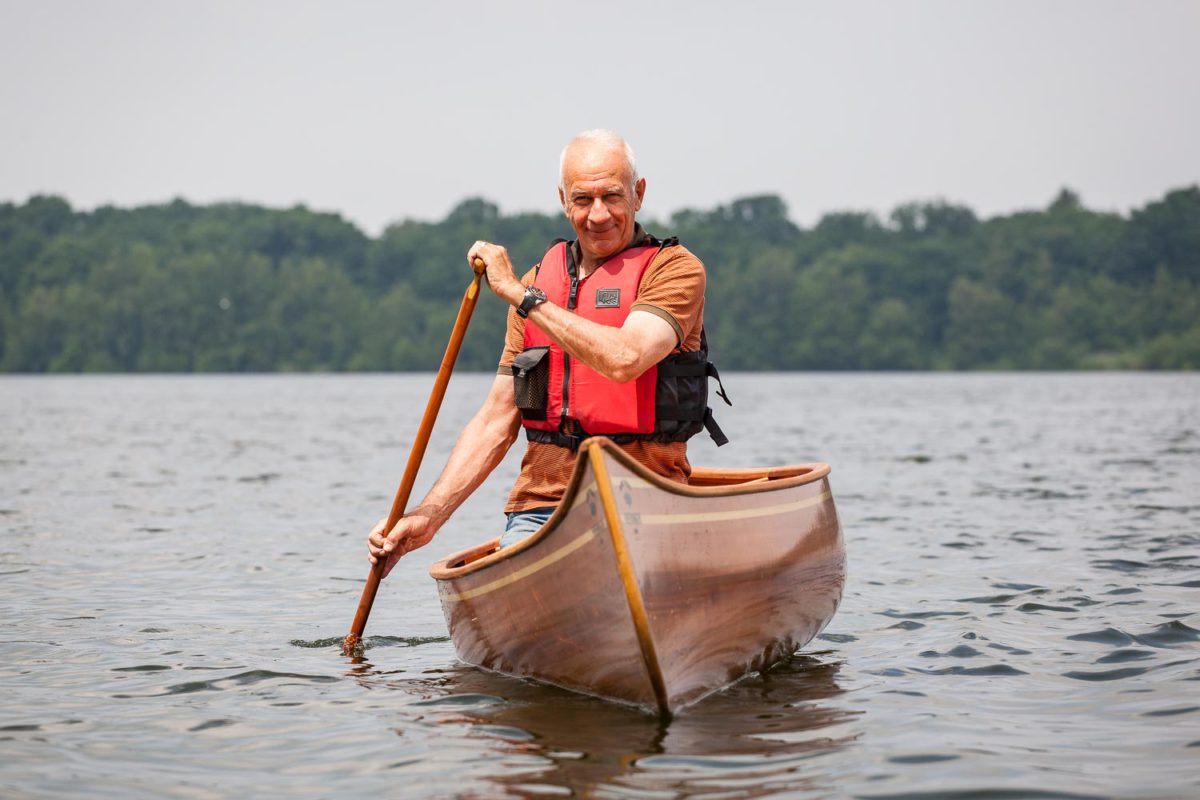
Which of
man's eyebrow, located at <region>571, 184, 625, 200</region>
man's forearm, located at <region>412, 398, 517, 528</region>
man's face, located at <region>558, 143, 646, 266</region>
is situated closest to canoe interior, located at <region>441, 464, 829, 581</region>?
man's forearm, located at <region>412, 398, 517, 528</region>

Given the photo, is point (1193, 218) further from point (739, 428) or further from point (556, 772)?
point (556, 772)

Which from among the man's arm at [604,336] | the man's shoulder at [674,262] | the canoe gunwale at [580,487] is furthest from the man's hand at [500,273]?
the canoe gunwale at [580,487]

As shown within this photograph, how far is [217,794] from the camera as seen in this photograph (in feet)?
15.9

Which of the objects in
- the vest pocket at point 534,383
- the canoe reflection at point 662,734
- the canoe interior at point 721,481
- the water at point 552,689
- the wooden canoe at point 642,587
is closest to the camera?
the canoe reflection at point 662,734

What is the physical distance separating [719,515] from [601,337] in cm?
80

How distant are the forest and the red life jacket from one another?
100543mm

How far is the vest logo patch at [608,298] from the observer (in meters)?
5.91

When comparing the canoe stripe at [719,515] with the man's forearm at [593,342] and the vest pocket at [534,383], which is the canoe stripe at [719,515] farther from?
the vest pocket at [534,383]

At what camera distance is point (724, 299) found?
118250 mm

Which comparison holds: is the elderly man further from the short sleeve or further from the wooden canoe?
the wooden canoe

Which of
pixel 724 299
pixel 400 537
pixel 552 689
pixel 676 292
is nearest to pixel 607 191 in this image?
pixel 676 292

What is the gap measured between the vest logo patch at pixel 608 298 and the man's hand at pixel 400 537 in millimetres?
1277

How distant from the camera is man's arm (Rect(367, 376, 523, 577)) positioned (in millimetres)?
6453

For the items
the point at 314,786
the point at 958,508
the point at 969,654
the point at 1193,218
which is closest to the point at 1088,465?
the point at 958,508
